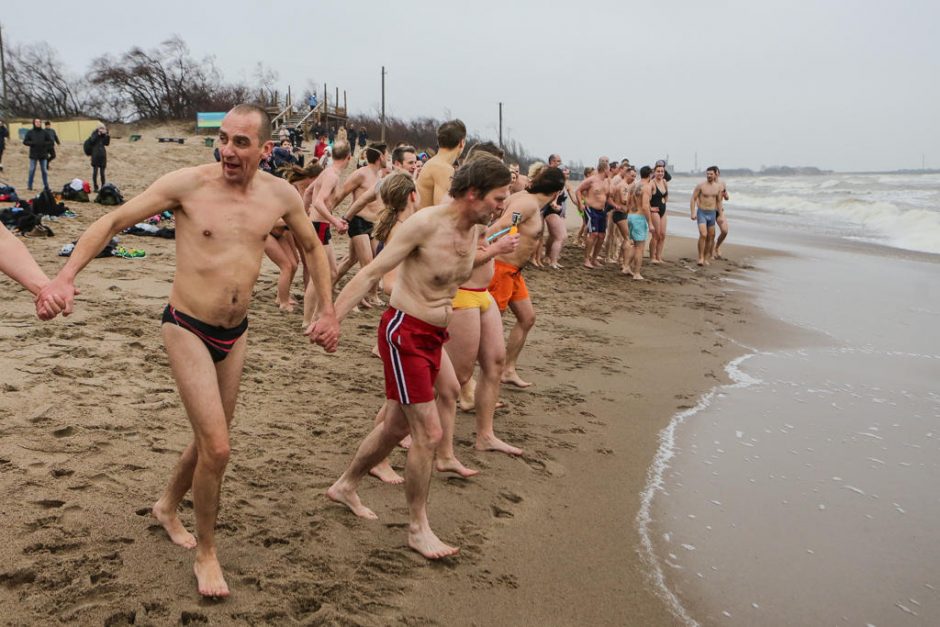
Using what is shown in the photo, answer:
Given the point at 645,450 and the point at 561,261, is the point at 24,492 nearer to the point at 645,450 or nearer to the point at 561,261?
the point at 645,450

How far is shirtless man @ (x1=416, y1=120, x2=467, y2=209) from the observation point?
19.5 ft

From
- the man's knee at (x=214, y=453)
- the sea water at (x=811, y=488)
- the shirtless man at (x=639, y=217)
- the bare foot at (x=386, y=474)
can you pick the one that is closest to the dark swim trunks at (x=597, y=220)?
the shirtless man at (x=639, y=217)

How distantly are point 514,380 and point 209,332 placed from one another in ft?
12.6

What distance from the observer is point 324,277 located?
11.9 ft

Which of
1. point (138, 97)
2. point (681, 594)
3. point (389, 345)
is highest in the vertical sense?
point (138, 97)

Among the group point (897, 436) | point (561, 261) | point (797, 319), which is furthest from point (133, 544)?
point (561, 261)

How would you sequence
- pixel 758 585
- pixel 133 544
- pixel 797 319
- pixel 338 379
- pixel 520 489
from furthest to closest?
pixel 797 319, pixel 338 379, pixel 520 489, pixel 758 585, pixel 133 544

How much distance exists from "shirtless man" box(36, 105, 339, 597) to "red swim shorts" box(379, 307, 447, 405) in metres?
0.68

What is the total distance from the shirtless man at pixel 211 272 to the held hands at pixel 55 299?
0.28 feet

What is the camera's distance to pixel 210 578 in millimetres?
3172

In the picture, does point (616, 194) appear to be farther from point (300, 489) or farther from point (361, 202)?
point (300, 489)

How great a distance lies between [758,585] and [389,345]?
205 centimetres

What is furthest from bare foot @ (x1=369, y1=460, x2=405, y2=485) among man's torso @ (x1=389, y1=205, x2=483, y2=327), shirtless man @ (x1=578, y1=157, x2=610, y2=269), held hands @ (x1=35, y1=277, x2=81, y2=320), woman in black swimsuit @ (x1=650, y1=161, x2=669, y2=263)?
woman in black swimsuit @ (x1=650, y1=161, x2=669, y2=263)

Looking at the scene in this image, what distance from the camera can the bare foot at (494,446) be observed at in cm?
512
